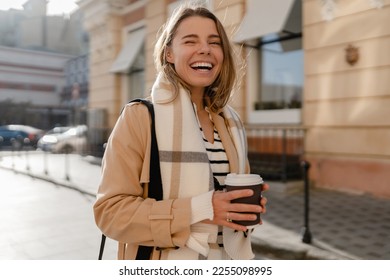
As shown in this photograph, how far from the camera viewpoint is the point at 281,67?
791cm

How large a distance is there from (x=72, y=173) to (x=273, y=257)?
6782 mm

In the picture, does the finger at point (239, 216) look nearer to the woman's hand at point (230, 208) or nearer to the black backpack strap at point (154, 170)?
the woman's hand at point (230, 208)

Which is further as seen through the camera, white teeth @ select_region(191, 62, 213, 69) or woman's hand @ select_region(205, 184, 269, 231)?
white teeth @ select_region(191, 62, 213, 69)

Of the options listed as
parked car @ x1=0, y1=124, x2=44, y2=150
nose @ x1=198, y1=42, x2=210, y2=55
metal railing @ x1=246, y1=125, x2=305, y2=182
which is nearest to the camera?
nose @ x1=198, y1=42, x2=210, y2=55

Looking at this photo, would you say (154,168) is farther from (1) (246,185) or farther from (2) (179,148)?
(1) (246,185)

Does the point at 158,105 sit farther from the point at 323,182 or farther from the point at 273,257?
the point at 323,182

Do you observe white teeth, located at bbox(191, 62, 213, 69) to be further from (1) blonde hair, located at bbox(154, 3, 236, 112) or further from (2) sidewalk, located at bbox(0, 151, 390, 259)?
(2) sidewalk, located at bbox(0, 151, 390, 259)

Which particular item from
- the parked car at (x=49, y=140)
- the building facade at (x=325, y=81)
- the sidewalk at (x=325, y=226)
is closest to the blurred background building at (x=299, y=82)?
the building facade at (x=325, y=81)

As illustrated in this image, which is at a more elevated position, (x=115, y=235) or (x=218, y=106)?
(x=218, y=106)

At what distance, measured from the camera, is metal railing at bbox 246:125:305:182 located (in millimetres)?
6703

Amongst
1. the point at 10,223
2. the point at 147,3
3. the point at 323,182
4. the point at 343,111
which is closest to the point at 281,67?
the point at 343,111

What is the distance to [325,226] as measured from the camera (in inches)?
169

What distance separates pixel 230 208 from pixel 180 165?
9.0 inches

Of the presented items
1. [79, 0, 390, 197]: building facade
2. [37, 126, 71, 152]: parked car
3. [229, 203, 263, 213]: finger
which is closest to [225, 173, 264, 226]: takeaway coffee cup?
[229, 203, 263, 213]: finger
